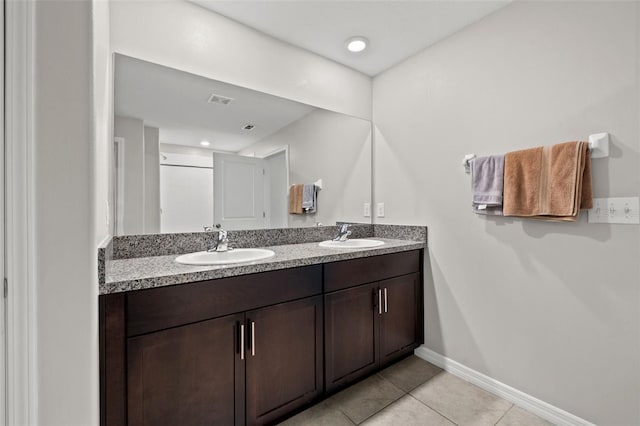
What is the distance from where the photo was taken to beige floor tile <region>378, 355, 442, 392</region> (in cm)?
182

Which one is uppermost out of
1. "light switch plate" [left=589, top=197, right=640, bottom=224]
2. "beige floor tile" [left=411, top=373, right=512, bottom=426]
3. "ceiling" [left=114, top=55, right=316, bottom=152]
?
"ceiling" [left=114, top=55, right=316, bottom=152]

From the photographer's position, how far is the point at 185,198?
5.58 ft

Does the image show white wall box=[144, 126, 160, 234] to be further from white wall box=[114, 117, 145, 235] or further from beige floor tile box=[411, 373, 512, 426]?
beige floor tile box=[411, 373, 512, 426]

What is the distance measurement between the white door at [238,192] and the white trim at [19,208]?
1087 mm

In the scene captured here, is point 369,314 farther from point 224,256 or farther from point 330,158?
point 330,158

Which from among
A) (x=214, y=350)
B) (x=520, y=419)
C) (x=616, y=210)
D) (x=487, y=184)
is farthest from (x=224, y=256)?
(x=616, y=210)

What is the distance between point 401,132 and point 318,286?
144 cm

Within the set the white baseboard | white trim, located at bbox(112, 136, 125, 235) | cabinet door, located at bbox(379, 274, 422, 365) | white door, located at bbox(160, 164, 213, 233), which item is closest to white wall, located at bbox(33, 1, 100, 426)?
white trim, located at bbox(112, 136, 125, 235)

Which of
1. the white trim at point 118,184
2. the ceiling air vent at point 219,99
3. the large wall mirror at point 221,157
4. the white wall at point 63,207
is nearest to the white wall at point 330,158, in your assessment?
the large wall mirror at point 221,157

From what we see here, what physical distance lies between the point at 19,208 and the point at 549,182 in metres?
2.06

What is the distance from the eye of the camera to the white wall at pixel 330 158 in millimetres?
2135

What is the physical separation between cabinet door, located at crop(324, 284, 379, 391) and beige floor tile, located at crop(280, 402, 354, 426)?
0.11 meters

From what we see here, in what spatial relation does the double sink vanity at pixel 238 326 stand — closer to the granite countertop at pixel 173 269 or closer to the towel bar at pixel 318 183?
the granite countertop at pixel 173 269

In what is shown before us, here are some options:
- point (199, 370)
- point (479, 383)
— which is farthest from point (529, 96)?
point (199, 370)
